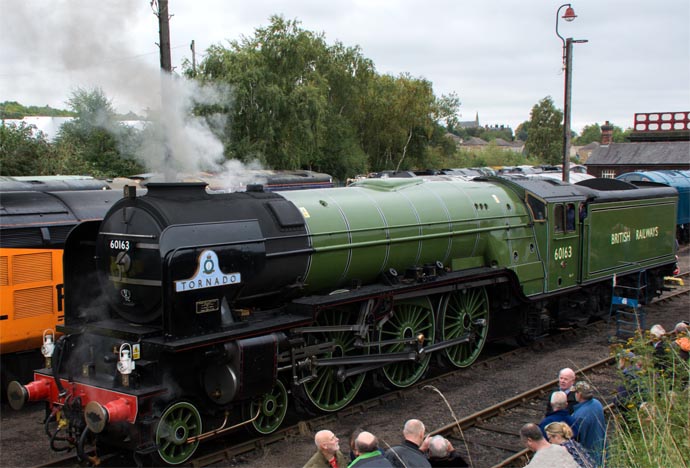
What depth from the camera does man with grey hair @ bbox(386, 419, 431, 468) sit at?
468 centimetres

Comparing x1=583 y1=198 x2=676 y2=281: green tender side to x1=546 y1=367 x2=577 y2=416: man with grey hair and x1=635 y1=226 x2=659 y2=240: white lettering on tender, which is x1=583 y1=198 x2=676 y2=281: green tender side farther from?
x1=546 y1=367 x2=577 y2=416: man with grey hair

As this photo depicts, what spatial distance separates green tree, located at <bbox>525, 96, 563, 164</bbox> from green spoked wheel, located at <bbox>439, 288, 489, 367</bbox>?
67.3 metres

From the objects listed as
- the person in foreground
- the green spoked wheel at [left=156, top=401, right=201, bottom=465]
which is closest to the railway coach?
the person in foreground

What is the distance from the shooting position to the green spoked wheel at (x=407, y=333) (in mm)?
9225

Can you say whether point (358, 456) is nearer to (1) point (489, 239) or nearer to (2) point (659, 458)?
(2) point (659, 458)

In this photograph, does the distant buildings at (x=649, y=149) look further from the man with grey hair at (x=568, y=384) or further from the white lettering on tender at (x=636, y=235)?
the man with grey hair at (x=568, y=384)

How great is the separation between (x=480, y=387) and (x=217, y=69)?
1504 cm

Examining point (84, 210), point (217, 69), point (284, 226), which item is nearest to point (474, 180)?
point (284, 226)

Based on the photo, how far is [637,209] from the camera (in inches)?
549

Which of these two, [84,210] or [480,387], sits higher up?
[84,210]

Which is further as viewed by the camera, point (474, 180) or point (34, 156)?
point (34, 156)

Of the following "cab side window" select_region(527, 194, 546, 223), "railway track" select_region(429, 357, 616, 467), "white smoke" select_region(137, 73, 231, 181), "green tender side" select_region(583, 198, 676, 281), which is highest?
"white smoke" select_region(137, 73, 231, 181)

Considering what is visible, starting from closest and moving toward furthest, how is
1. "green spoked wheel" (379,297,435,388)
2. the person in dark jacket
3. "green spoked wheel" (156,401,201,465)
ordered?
the person in dark jacket
"green spoked wheel" (156,401,201,465)
"green spoked wheel" (379,297,435,388)

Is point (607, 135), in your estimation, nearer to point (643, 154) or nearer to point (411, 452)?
point (643, 154)
